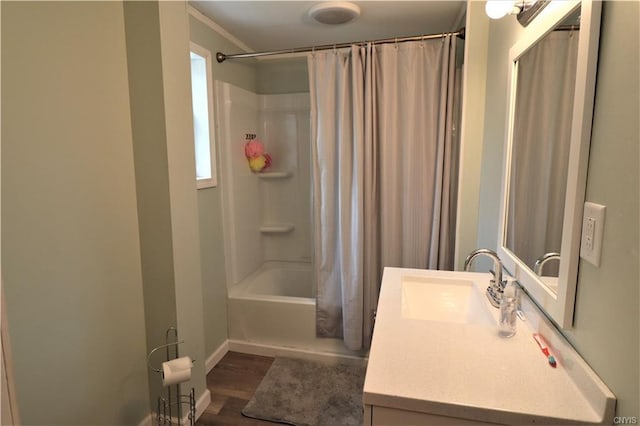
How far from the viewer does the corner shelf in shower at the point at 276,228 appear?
3.19 m

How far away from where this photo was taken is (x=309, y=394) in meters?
2.11

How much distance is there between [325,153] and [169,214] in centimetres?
108

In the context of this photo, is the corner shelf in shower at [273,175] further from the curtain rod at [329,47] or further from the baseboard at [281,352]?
the baseboard at [281,352]

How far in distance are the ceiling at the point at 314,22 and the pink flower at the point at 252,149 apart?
78 centimetres

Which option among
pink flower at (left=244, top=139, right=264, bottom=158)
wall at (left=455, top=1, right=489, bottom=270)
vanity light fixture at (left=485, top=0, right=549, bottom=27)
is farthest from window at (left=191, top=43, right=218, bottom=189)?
vanity light fixture at (left=485, top=0, right=549, bottom=27)

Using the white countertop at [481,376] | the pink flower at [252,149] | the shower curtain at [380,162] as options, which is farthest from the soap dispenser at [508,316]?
the pink flower at [252,149]

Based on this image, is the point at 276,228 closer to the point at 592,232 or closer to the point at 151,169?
the point at 151,169

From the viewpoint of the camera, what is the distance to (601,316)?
77 centimetres

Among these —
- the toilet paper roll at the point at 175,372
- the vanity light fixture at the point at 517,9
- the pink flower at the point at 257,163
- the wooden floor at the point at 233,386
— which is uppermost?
the vanity light fixture at the point at 517,9

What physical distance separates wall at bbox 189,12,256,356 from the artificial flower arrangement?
1.48 ft

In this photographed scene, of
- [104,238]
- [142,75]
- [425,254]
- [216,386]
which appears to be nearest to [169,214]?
[104,238]

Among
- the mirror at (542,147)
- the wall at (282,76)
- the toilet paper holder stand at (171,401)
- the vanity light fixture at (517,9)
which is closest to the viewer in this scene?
the mirror at (542,147)

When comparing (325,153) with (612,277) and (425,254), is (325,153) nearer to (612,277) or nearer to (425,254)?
(425,254)

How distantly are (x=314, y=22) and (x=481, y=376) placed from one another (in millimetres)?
2291
